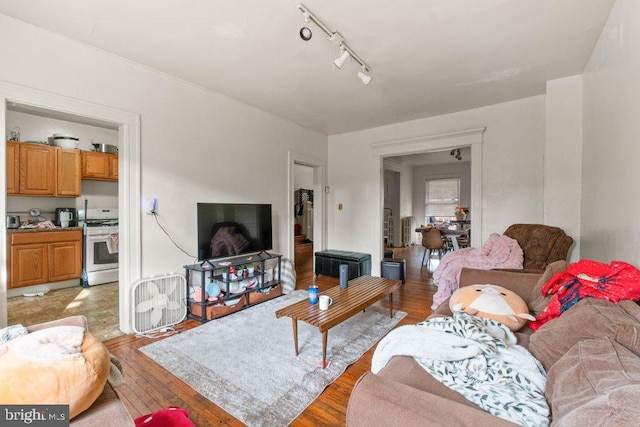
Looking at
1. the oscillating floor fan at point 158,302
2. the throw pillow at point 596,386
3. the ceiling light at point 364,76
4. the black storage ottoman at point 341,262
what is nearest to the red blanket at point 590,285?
the throw pillow at point 596,386

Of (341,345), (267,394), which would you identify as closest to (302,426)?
(267,394)

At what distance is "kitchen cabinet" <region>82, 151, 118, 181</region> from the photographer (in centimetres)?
429

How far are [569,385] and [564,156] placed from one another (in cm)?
320

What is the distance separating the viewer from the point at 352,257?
4637mm

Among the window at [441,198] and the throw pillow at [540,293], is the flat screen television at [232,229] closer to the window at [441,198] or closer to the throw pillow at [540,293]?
the throw pillow at [540,293]

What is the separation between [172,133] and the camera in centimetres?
307

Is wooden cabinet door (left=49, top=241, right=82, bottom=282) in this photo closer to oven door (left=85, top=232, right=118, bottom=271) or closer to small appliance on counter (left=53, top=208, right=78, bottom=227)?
oven door (left=85, top=232, right=118, bottom=271)

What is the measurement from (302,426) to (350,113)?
3818mm

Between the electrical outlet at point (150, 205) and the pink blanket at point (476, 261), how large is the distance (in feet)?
10.5

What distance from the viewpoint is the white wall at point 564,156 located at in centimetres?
310

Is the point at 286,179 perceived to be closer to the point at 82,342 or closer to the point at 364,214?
the point at 364,214

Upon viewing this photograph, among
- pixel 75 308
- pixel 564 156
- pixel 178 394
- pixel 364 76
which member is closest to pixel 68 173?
pixel 75 308

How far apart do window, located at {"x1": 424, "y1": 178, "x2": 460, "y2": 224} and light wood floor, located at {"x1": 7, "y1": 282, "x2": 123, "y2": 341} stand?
8267 mm

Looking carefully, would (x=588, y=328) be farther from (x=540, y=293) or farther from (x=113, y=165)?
(x=113, y=165)
